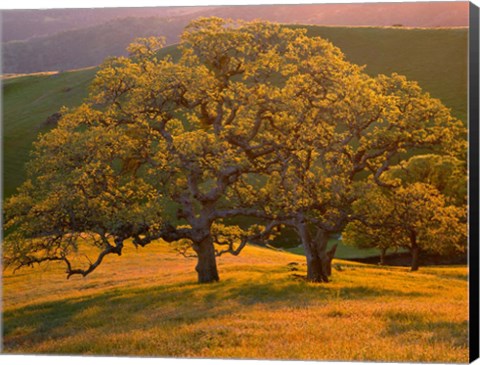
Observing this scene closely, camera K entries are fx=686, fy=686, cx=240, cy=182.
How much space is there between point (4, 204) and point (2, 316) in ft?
9.81

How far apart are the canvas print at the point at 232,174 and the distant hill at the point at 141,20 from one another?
99 millimetres

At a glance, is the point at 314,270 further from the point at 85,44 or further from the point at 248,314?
the point at 85,44

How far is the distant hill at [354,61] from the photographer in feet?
69.7

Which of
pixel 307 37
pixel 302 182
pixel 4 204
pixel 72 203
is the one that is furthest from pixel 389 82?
pixel 4 204

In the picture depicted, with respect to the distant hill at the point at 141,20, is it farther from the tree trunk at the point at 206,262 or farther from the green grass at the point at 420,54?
the tree trunk at the point at 206,262

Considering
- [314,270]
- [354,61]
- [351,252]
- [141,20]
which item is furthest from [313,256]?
[354,61]

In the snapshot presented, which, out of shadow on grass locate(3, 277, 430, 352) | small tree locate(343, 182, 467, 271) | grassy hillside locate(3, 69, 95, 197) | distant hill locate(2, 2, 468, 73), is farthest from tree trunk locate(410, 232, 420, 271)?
grassy hillside locate(3, 69, 95, 197)

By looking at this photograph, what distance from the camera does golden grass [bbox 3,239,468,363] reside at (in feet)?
48.7

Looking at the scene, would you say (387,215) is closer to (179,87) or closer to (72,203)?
(179,87)

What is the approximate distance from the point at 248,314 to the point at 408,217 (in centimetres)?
594

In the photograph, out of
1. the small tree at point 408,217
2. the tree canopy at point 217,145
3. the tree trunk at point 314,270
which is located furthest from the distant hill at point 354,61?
the tree trunk at point 314,270

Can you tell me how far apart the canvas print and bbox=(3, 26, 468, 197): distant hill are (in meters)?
0.25

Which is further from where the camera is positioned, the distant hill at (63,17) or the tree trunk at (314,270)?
the tree trunk at (314,270)

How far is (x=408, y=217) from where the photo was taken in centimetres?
1975
